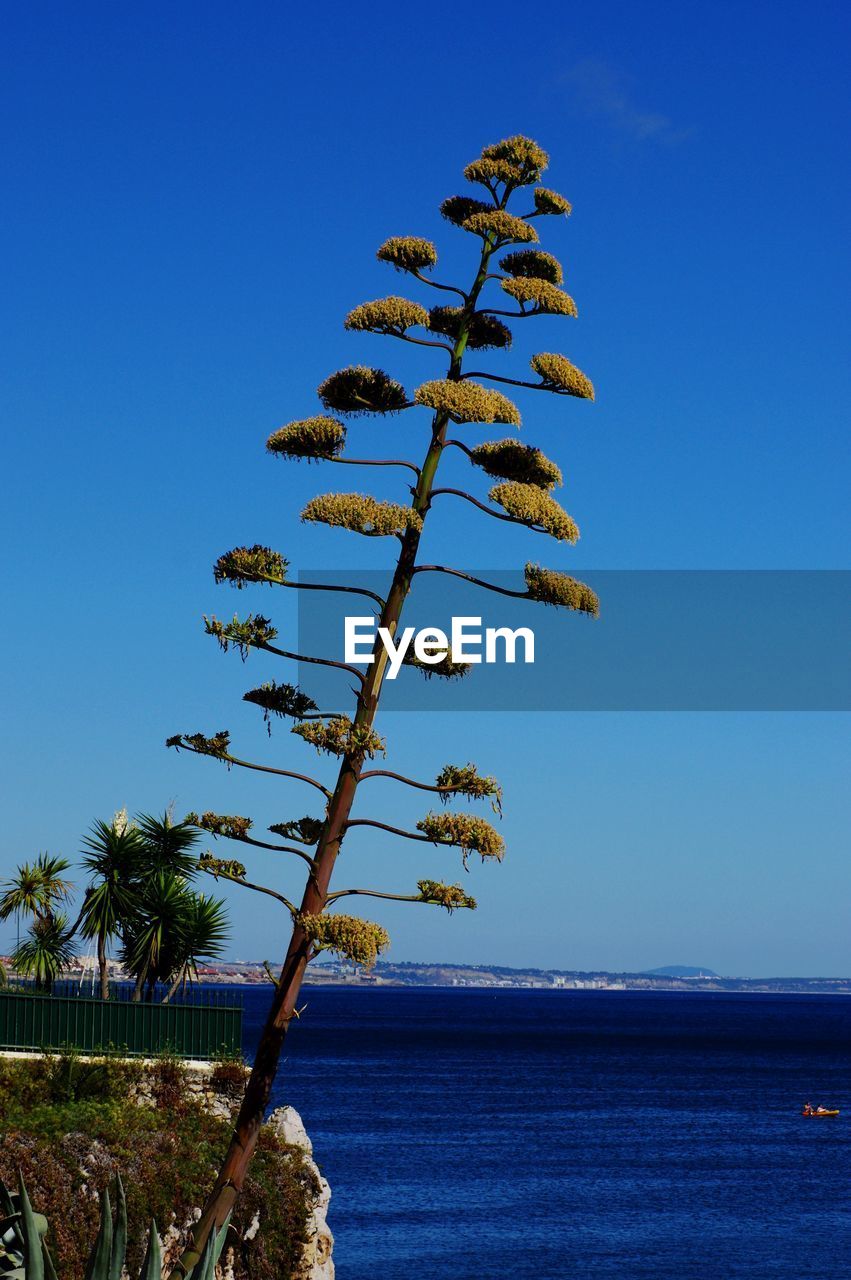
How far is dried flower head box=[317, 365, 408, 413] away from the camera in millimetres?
16484

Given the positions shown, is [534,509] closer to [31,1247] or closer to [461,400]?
[461,400]

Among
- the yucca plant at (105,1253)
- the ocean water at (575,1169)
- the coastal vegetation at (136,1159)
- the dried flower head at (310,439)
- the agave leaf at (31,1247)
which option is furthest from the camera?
the ocean water at (575,1169)

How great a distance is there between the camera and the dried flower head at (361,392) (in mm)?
16484

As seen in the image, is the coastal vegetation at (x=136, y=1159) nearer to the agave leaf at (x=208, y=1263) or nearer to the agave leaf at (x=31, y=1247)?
the agave leaf at (x=208, y=1263)

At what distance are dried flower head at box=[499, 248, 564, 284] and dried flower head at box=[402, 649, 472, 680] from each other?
417cm

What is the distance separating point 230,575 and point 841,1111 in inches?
3601

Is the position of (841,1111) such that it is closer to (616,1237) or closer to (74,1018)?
(616,1237)

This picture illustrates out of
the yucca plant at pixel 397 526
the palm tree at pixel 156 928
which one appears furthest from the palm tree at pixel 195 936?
the yucca plant at pixel 397 526

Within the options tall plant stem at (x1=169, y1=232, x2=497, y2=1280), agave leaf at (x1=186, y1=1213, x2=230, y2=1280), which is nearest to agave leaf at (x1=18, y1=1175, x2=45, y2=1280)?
agave leaf at (x1=186, y1=1213, x2=230, y2=1280)

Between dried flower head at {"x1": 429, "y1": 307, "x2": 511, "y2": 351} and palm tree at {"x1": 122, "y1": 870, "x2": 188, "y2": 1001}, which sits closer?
dried flower head at {"x1": 429, "y1": 307, "x2": 511, "y2": 351}

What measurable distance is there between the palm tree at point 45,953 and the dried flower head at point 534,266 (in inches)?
830

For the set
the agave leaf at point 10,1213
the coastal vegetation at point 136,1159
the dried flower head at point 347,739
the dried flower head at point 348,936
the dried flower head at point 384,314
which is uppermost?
the dried flower head at point 384,314

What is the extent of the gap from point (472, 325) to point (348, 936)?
6.88 meters

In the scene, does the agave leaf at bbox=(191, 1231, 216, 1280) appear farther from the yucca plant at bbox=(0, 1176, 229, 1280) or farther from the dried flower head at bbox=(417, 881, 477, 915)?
the dried flower head at bbox=(417, 881, 477, 915)
